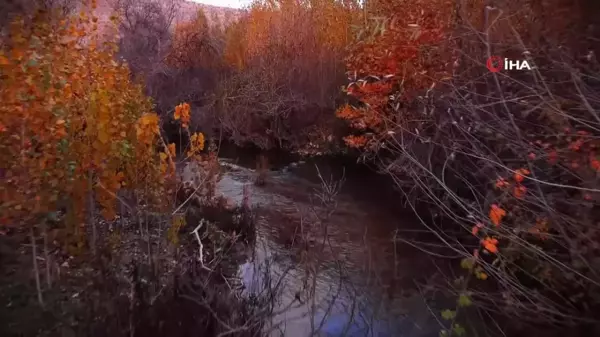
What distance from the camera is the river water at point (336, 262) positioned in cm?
532

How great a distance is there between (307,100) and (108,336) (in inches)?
610

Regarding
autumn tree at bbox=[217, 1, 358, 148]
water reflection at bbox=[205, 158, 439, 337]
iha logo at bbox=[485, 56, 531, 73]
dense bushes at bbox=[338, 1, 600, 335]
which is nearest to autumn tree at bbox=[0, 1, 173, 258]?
water reflection at bbox=[205, 158, 439, 337]

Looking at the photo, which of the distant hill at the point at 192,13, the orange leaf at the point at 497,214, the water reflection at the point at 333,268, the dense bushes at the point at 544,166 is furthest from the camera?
the distant hill at the point at 192,13

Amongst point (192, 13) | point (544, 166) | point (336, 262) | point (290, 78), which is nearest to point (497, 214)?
point (544, 166)

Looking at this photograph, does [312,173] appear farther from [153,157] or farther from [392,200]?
[153,157]

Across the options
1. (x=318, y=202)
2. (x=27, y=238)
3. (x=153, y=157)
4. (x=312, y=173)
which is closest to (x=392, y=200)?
(x=318, y=202)

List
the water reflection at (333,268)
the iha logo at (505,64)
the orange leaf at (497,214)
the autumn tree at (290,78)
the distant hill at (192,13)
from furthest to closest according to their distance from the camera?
the distant hill at (192,13) → the autumn tree at (290,78) → the water reflection at (333,268) → the iha logo at (505,64) → the orange leaf at (497,214)

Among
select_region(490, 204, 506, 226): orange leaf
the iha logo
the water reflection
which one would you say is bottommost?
the water reflection

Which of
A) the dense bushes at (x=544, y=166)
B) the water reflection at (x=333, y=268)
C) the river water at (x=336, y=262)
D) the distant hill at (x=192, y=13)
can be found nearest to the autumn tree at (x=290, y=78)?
the river water at (x=336, y=262)

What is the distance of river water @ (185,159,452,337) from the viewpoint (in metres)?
5.32

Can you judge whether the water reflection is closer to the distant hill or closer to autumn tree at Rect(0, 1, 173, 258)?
autumn tree at Rect(0, 1, 173, 258)

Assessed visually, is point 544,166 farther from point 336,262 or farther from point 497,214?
point 336,262

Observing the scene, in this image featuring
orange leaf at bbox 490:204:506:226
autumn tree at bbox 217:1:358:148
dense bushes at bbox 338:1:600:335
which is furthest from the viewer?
autumn tree at bbox 217:1:358:148

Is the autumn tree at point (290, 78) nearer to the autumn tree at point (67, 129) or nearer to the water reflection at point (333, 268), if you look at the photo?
the water reflection at point (333, 268)
